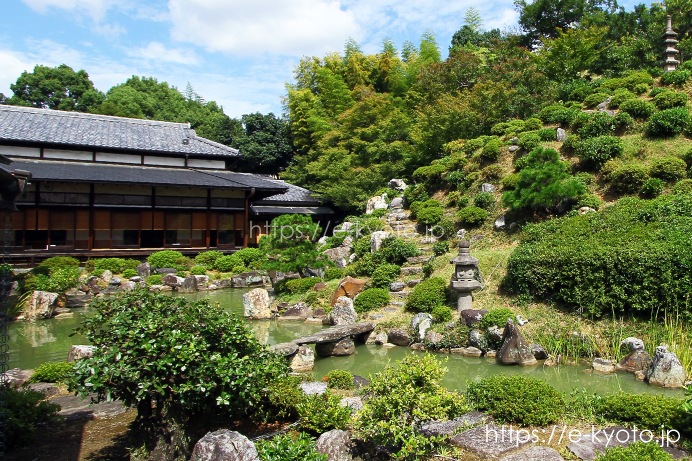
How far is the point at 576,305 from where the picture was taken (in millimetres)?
9711

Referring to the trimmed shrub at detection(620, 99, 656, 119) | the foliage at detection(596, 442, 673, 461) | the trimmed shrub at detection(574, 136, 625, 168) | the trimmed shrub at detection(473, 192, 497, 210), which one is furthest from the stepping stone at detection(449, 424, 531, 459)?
the trimmed shrub at detection(620, 99, 656, 119)

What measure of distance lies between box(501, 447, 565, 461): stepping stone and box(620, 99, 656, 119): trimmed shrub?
1721cm

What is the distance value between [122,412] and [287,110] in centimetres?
3667

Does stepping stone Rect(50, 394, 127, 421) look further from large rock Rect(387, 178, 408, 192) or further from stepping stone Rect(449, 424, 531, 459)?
large rock Rect(387, 178, 408, 192)

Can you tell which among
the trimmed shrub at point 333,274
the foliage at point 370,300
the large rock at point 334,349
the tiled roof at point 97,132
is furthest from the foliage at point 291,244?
the tiled roof at point 97,132

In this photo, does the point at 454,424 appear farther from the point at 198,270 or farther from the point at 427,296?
the point at 198,270

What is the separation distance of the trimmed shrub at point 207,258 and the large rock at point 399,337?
11.8 m

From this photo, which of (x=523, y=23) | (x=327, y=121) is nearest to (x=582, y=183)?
(x=327, y=121)

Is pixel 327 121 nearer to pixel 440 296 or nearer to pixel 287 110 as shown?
pixel 287 110

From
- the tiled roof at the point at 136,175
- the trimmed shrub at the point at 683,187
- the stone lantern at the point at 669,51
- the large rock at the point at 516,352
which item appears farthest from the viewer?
the stone lantern at the point at 669,51

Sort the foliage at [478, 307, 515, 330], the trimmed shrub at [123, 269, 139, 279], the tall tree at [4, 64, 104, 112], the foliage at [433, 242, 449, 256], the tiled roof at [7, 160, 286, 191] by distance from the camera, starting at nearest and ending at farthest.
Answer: the foliage at [478, 307, 515, 330], the foliage at [433, 242, 449, 256], the trimmed shrub at [123, 269, 139, 279], the tiled roof at [7, 160, 286, 191], the tall tree at [4, 64, 104, 112]

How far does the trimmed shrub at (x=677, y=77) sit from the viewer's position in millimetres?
19828

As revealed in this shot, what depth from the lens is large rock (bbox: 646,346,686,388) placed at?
6914mm

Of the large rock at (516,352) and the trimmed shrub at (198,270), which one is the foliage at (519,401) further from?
the trimmed shrub at (198,270)
